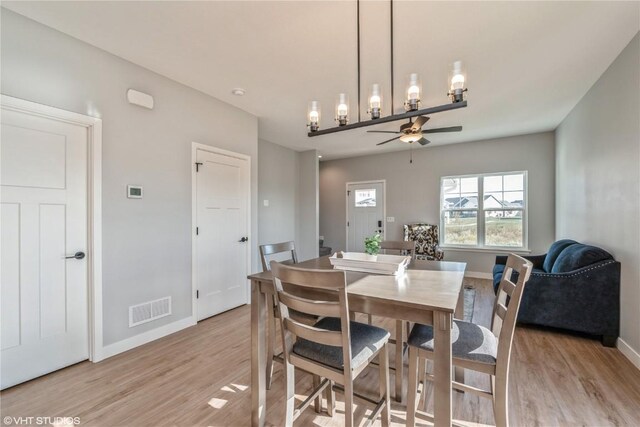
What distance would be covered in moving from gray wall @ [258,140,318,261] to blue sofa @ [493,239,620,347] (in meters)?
3.73

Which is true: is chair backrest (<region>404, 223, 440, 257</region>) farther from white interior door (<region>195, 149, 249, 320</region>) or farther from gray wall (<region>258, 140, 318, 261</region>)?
white interior door (<region>195, 149, 249, 320</region>)

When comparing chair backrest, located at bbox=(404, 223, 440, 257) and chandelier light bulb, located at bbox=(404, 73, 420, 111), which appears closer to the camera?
chandelier light bulb, located at bbox=(404, 73, 420, 111)

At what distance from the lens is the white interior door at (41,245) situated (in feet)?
6.70

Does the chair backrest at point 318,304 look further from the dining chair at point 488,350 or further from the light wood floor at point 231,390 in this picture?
the light wood floor at point 231,390

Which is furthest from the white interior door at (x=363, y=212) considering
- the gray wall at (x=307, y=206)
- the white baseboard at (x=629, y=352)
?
the white baseboard at (x=629, y=352)

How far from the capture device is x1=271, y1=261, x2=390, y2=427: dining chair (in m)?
1.22

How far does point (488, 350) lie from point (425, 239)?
4.46 m

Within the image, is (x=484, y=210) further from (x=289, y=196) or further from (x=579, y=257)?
(x=289, y=196)

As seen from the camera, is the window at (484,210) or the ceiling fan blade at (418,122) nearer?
the ceiling fan blade at (418,122)

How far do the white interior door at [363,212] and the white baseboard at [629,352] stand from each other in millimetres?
4190

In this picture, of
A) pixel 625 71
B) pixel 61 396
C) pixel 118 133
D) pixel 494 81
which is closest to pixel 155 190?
pixel 118 133

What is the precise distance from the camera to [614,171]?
2.68 m

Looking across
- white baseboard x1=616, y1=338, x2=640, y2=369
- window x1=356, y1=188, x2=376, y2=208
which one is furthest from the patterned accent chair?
white baseboard x1=616, y1=338, x2=640, y2=369

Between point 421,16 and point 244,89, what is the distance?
6.51 feet
